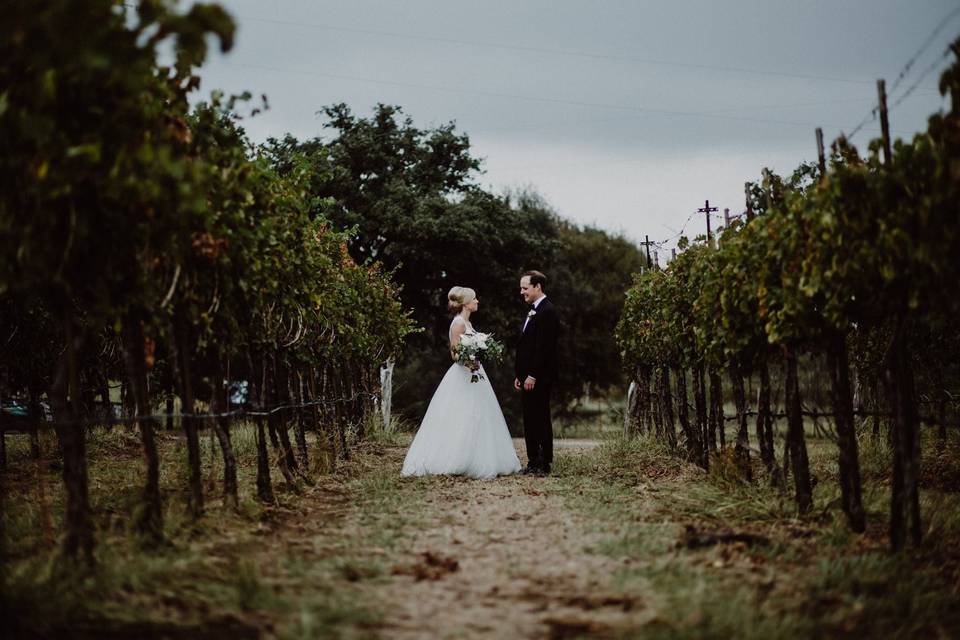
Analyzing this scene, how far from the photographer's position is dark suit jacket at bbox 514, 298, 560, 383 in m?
11.5

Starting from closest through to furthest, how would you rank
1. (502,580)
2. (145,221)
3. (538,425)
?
(502,580) → (145,221) → (538,425)

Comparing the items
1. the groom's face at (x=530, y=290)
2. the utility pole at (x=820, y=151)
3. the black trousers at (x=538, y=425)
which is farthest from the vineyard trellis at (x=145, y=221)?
the utility pole at (x=820, y=151)

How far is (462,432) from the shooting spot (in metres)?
11.8

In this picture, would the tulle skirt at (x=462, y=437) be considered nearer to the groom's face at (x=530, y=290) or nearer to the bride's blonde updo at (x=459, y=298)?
the bride's blonde updo at (x=459, y=298)

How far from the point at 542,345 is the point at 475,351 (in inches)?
42.2

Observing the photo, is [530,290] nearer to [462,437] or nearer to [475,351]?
[475,351]

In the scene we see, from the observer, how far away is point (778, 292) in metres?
7.38

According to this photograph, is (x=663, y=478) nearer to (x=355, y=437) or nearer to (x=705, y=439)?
(x=705, y=439)

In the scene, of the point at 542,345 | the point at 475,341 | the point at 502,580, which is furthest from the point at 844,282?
the point at 475,341

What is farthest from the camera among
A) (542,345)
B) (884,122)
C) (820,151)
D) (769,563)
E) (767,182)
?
(542,345)

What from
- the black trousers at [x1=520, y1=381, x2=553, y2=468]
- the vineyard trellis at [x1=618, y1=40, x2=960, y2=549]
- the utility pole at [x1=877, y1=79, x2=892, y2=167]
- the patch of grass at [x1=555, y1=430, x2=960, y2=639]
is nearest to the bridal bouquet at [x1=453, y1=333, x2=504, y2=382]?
the black trousers at [x1=520, y1=381, x2=553, y2=468]

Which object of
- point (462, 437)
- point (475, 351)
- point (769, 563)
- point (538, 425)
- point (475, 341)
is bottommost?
point (769, 563)

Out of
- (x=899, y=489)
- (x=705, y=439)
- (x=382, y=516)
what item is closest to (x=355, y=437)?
(x=705, y=439)

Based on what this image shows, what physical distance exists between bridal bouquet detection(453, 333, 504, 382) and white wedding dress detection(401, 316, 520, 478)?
0.41ft
